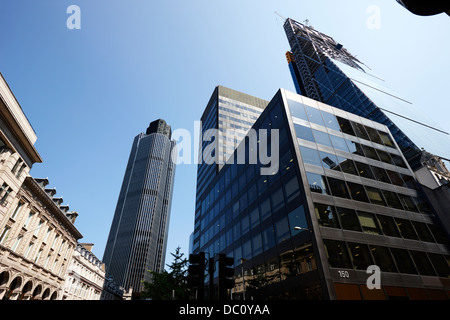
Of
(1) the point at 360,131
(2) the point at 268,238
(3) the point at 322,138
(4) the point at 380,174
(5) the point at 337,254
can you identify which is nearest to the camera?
(5) the point at 337,254

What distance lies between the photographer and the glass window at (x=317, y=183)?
72.1 feet

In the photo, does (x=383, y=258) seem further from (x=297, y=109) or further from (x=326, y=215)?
(x=297, y=109)

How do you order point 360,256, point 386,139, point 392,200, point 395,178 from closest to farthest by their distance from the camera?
point 360,256, point 392,200, point 395,178, point 386,139

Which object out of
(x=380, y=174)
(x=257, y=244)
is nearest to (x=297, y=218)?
(x=257, y=244)

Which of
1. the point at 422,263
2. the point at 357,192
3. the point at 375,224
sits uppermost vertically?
the point at 357,192

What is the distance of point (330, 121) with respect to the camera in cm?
3023

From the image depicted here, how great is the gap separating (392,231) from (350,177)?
597 centimetres

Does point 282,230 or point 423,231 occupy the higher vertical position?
point 423,231

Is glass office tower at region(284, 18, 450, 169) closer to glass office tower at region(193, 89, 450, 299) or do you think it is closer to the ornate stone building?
glass office tower at region(193, 89, 450, 299)

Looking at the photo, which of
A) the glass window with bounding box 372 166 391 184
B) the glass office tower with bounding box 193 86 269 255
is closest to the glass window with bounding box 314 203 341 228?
the glass window with bounding box 372 166 391 184

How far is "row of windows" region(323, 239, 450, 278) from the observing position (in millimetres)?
18797

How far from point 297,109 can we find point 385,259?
56.2 feet

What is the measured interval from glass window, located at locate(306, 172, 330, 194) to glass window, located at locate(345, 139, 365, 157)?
26.0 feet

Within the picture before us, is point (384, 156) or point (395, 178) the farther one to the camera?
point (384, 156)
